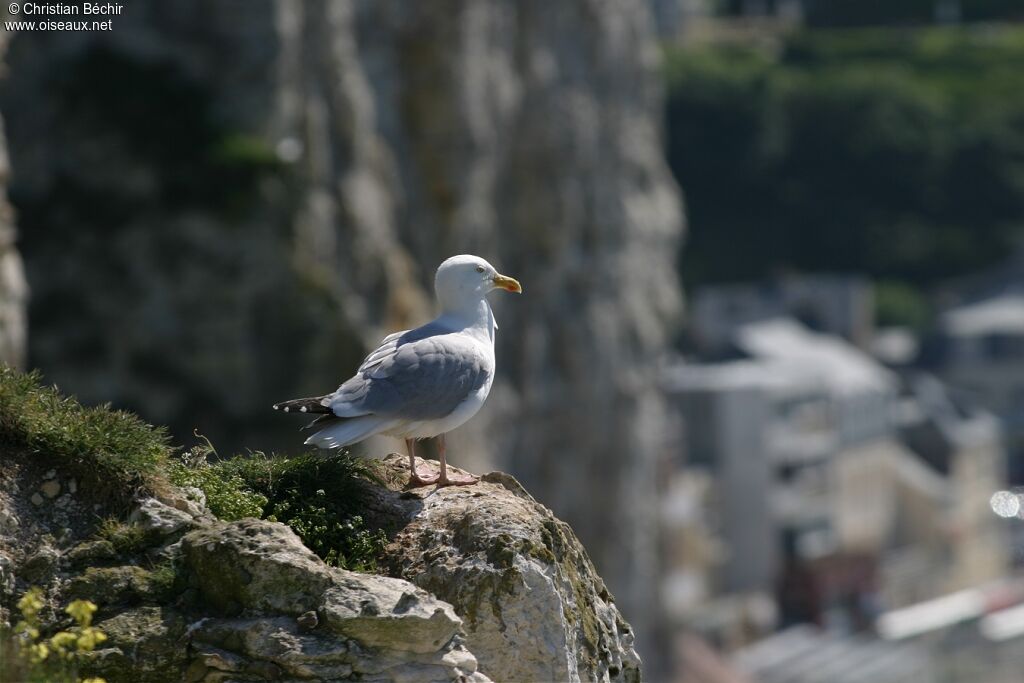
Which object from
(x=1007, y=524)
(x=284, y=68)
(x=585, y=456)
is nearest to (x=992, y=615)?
(x=1007, y=524)

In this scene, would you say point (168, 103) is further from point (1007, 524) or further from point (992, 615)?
point (1007, 524)

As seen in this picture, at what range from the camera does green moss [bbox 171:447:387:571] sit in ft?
28.5

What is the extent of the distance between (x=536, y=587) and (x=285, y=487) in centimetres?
129

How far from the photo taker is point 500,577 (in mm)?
8570

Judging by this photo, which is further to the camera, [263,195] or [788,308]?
[788,308]

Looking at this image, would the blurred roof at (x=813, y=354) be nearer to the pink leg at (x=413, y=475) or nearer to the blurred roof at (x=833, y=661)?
the blurred roof at (x=833, y=661)

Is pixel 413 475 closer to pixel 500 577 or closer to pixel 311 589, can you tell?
pixel 500 577

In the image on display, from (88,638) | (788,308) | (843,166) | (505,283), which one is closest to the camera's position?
(88,638)

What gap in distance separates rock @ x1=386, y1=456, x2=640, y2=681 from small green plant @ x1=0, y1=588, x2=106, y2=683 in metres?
1.57

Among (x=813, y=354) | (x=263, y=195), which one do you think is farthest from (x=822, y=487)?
(x=263, y=195)

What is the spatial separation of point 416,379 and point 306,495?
0.78m

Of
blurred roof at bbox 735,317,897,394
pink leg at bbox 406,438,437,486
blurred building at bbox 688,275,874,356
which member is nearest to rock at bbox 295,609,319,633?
pink leg at bbox 406,438,437,486

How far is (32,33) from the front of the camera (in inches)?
1163

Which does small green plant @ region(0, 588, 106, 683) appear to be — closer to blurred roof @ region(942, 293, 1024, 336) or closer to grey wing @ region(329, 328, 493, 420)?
grey wing @ region(329, 328, 493, 420)
